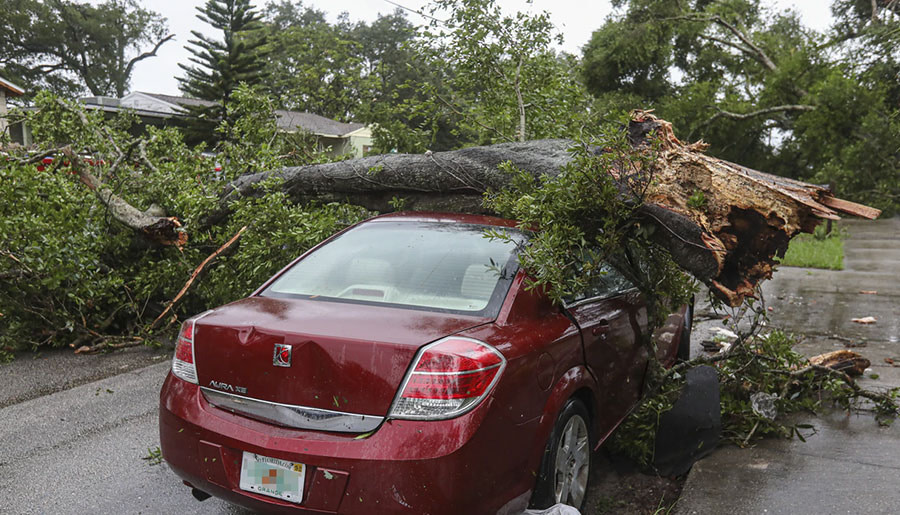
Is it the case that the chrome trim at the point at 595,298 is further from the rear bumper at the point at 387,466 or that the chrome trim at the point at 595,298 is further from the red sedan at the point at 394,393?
the rear bumper at the point at 387,466

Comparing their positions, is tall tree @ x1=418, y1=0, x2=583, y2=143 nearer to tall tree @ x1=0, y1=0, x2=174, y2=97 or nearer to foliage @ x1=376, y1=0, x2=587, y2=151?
foliage @ x1=376, y1=0, x2=587, y2=151

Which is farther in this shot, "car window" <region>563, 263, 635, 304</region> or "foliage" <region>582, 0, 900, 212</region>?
"foliage" <region>582, 0, 900, 212</region>

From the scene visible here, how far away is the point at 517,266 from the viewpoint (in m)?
3.07

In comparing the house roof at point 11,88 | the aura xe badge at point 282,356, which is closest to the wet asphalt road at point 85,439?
the aura xe badge at point 282,356

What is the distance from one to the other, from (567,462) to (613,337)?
79cm

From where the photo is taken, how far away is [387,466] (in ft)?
7.47

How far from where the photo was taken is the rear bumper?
2271 mm

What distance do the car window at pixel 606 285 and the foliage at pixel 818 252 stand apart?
7.06 meters

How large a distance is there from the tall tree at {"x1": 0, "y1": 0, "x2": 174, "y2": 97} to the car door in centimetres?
5551

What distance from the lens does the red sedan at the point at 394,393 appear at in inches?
91.2

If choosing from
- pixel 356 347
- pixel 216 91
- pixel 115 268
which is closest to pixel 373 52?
pixel 216 91

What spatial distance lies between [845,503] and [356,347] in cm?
251

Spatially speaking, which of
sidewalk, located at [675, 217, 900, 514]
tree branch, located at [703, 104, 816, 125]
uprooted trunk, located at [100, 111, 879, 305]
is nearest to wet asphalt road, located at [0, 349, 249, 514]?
sidewalk, located at [675, 217, 900, 514]

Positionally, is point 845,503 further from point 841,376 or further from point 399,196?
point 399,196
